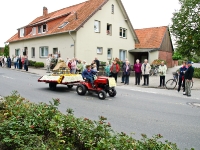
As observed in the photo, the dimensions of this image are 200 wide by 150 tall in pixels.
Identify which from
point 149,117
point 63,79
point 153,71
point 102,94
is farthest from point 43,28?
point 149,117

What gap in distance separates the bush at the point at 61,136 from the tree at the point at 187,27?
1202 inches

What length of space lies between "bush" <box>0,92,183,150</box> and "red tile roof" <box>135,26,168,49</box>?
2984cm

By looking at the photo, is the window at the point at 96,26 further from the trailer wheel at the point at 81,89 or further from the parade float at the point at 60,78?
the trailer wheel at the point at 81,89

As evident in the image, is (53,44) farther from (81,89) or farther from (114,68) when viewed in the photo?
(81,89)

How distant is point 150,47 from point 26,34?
19709 mm

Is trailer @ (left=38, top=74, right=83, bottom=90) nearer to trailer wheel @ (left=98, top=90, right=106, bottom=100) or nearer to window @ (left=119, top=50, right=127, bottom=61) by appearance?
trailer wheel @ (left=98, top=90, right=106, bottom=100)

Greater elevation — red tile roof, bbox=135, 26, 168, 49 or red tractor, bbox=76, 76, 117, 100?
red tile roof, bbox=135, 26, 168, 49

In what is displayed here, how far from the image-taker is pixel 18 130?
339cm

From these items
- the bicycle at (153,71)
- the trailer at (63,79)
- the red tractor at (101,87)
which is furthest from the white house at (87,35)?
the red tractor at (101,87)

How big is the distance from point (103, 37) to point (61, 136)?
78.0 feet

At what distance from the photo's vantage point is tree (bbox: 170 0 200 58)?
31250 mm

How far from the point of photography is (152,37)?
33.4 meters

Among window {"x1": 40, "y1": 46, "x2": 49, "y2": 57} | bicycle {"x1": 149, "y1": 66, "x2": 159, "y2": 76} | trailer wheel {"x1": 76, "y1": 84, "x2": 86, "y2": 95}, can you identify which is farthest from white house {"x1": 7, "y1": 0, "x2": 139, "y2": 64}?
trailer wheel {"x1": 76, "y1": 84, "x2": 86, "y2": 95}

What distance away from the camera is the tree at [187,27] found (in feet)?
103
